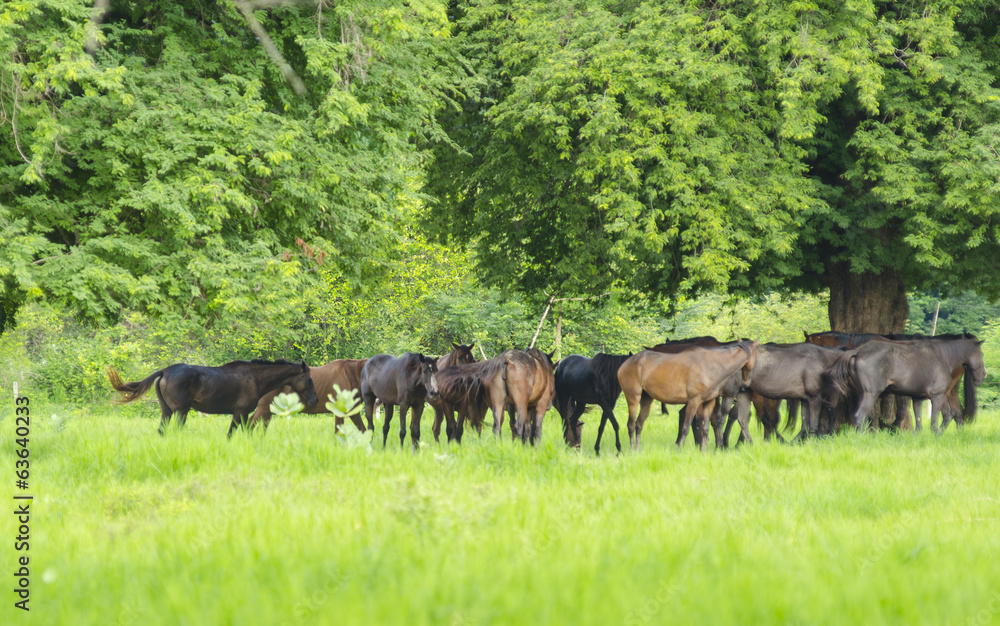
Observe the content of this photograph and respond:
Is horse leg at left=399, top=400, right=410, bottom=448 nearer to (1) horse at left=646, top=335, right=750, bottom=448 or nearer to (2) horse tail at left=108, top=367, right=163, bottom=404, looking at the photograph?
(2) horse tail at left=108, top=367, right=163, bottom=404

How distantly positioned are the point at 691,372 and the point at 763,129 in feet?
17.5

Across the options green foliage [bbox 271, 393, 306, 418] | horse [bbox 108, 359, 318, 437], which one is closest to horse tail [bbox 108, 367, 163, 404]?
horse [bbox 108, 359, 318, 437]

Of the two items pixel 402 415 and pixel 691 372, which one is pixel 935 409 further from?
pixel 402 415

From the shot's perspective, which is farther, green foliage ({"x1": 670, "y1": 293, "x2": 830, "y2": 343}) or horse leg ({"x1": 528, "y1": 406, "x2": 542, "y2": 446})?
green foliage ({"x1": 670, "y1": 293, "x2": 830, "y2": 343})

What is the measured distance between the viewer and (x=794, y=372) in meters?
13.4

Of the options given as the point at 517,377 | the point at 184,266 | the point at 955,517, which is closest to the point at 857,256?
the point at 517,377

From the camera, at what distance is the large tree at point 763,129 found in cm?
1391

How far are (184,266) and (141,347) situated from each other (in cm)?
1816

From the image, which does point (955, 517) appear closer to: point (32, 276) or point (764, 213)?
point (764, 213)

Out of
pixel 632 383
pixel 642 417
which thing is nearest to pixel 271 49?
pixel 632 383

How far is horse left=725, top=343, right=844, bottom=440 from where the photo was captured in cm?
1336

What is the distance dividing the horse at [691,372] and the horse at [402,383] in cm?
305

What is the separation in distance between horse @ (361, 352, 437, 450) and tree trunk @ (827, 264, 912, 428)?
353 inches

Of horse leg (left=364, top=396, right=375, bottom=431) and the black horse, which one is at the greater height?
the black horse
